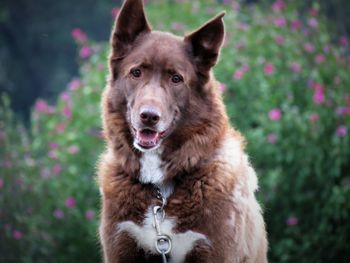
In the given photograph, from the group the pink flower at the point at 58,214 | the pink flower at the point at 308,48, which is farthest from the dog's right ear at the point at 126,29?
the pink flower at the point at 308,48

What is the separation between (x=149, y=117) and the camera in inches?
153

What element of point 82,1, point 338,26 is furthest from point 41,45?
point 338,26

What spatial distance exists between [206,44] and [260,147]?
3.20m

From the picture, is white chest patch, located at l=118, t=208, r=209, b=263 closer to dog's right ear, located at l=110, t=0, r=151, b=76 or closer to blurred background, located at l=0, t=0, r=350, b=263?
dog's right ear, located at l=110, t=0, r=151, b=76

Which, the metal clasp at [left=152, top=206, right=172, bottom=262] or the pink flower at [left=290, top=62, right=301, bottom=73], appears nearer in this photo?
the metal clasp at [left=152, top=206, right=172, bottom=262]

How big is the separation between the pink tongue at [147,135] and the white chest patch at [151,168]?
0.59 ft

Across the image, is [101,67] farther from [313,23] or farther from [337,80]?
[337,80]

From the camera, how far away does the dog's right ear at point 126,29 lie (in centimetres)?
418


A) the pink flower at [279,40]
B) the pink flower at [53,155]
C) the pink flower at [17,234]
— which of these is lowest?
the pink flower at [17,234]

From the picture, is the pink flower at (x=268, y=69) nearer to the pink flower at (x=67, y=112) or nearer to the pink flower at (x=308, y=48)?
the pink flower at (x=308, y=48)

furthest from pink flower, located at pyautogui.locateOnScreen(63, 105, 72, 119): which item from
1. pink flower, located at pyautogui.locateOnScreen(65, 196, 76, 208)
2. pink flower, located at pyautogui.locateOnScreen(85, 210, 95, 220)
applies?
pink flower, located at pyautogui.locateOnScreen(85, 210, 95, 220)

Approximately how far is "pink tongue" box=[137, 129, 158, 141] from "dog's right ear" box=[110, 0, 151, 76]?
524mm

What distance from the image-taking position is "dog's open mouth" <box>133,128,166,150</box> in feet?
13.1

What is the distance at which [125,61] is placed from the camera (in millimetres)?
4152
